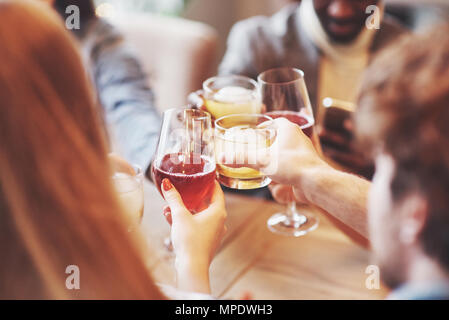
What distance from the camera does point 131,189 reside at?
95cm

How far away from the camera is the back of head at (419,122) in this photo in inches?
25.7

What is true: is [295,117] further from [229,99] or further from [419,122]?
[419,122]

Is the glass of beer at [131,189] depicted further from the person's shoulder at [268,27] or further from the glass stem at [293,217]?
the person's shoulder at [268,27]

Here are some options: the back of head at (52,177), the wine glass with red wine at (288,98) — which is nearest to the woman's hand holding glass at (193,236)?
the back of head at (52,177)

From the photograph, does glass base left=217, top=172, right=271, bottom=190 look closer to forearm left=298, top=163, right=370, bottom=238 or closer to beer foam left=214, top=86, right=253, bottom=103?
forearm left=298, top=163, right=370, bottom=238

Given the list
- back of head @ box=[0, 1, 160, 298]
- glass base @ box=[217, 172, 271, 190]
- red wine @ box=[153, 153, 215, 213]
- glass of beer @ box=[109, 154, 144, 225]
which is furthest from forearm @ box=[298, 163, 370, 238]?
back of head @ box=[0, 1, 160, 298]

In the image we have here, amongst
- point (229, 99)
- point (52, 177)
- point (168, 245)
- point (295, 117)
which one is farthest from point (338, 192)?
point (52, 177)

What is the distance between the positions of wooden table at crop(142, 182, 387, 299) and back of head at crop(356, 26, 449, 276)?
43 cm

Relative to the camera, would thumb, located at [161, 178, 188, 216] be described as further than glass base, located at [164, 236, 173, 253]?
No

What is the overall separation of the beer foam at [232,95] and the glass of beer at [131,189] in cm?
22

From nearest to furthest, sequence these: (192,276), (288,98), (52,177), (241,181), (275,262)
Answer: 1. (52,177)
2. (192,276)
3. (241,181)
4. (288,98)
5. (275,262)

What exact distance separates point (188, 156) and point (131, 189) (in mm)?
119

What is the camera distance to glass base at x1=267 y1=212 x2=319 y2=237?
1206 mm
